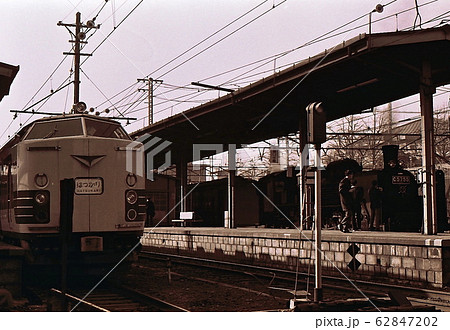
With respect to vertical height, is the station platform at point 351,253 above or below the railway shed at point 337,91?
below

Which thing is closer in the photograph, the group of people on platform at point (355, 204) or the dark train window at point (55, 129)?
the dark train window at point (55, 129)

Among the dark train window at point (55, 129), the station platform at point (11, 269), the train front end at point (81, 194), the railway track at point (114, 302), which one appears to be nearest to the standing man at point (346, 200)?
the train front end at point (81, 194)

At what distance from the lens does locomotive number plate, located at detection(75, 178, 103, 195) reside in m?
11.1

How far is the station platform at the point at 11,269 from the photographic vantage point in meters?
9.95

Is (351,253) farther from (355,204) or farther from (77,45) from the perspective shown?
(77,45)

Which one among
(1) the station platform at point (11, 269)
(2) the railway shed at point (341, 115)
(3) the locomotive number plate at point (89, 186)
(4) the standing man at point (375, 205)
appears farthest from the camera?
(4) the standing man at point (375, 205)

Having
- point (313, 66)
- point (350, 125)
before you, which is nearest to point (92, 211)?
point (313, 66)

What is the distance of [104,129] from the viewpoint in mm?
11789

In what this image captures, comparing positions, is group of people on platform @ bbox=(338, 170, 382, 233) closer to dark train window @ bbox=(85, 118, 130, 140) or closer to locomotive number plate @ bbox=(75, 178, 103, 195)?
dark train window @ bbox=(85, 118, 130, 140)

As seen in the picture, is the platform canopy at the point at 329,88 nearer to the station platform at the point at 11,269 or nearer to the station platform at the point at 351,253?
the station platform at the point at 351,253

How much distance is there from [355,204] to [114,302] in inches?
420

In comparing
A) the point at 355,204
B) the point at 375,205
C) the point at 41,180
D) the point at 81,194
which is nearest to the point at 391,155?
the point at 375,205

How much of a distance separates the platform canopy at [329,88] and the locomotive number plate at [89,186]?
7266mm

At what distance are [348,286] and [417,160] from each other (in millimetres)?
51633
